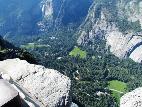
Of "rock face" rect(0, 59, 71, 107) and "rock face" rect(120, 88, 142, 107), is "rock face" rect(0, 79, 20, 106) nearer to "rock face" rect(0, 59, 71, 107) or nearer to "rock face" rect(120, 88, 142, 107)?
"rock face" rect(0, 59, 71, 107)

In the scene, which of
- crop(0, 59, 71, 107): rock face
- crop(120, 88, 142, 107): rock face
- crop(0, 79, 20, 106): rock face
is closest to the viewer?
crop(0, 79, 20, 106): rock face

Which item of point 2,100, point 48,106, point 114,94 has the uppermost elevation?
point 2,100

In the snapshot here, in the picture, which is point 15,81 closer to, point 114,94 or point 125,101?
point 125,101

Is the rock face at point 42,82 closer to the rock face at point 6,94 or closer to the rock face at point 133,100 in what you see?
the rock face at point 133,100

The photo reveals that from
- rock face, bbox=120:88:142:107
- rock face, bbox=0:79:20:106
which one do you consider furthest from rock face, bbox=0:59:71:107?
rock face, bbox=0:79:20:106

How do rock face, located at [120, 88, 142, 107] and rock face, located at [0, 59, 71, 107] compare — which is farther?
rock face, located at [0, 59, 71, 107]

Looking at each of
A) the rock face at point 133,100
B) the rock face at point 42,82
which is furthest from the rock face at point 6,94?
the rock face at point 133,100

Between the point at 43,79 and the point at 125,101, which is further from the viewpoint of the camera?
the point at 43,79

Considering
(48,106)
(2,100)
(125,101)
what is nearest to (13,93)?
(2,100)

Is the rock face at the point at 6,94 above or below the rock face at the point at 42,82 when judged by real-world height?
above
